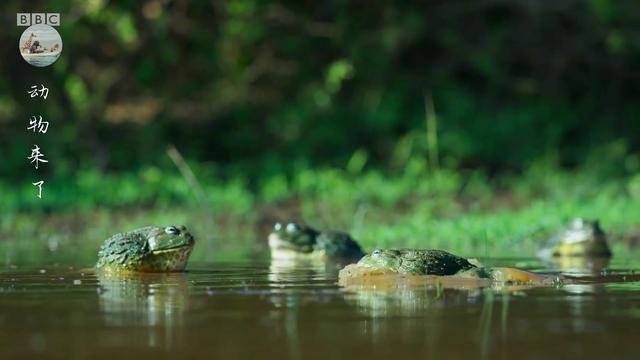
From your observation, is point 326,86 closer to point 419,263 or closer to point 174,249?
point 174,249

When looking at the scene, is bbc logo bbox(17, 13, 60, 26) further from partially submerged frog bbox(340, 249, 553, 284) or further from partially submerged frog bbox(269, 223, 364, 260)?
partially submerged frog bbox(340, 249, 553, 284)

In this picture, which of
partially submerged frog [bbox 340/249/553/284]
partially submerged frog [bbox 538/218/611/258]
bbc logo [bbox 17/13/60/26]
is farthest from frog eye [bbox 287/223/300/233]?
bbc logo [bbox 17/13/60/26]

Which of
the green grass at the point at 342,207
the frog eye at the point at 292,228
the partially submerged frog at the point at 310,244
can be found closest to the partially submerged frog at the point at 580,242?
the green grass at the point at 342,207

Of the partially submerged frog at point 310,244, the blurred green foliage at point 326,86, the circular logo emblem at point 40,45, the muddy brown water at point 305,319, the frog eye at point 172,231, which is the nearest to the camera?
the muddy brown water at point 305,319

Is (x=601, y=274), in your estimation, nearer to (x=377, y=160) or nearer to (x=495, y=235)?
(x=495, y=235)

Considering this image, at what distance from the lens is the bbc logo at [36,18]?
1539cm

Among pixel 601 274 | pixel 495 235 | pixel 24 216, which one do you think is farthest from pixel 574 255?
pixel 24 216

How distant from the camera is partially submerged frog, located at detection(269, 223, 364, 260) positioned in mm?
10234

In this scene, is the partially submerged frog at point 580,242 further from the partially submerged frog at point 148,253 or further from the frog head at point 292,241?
the partially submerged frog at point 148,253

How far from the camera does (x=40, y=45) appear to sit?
15.8 metres

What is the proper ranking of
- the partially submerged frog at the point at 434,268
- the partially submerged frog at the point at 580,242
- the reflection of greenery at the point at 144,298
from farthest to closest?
1. the partially submerged frog at the point at 580,242
2. the partially submerged frog at the point at 434,268
3. the reflection of greenery at the point at 144,298

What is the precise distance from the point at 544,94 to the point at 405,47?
6.62 ft

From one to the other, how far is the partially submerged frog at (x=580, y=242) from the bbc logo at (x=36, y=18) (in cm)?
747

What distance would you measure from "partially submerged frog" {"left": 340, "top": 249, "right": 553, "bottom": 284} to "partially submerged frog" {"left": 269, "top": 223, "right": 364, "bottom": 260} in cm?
229
